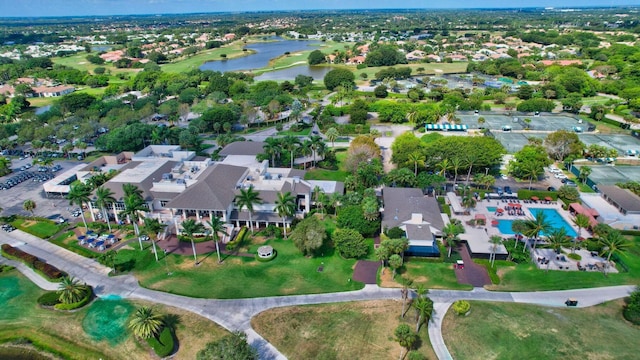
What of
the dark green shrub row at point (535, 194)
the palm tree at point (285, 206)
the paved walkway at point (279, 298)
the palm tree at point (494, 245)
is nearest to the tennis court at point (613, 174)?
the dark green shrub row at point (535, 194)

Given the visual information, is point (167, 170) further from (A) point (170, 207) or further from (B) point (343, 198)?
(B) point (343, 198)

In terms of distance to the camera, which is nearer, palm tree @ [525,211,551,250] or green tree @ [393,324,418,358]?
green tree @ [393,324,418,358]

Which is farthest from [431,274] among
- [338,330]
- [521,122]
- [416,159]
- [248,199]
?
[521,122]

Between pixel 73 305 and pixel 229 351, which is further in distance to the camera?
pixel 73 305

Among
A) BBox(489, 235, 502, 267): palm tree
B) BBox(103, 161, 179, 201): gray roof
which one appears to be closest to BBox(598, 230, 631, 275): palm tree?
BBox(489, 235, 502, 267): palm tree

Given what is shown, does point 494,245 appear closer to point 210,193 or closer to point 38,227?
point 210,193

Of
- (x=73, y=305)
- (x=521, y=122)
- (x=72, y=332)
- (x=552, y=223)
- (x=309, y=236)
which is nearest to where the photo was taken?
(x=72, y=332)

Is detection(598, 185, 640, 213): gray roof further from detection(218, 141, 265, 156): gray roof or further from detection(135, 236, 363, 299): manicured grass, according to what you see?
detection(218, 141, 265, 156): gray roof
